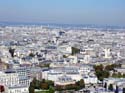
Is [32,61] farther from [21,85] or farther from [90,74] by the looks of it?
[21,85]

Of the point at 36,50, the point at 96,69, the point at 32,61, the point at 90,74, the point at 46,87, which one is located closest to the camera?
the point at 46,87

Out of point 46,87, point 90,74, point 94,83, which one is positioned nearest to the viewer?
point 46,87

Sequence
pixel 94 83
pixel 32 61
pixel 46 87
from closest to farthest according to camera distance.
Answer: pixel 46 87
pixel 94 83
pixel 32 61

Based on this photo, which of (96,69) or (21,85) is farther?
(96,69)

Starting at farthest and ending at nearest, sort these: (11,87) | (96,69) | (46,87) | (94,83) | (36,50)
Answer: (36,50), (96,69), (94,83), (46,87), (11,87)

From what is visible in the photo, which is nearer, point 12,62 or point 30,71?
point 30,71

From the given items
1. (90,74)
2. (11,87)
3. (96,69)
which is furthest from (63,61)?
(11,87)

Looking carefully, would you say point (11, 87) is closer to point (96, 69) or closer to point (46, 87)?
point (46, 87)

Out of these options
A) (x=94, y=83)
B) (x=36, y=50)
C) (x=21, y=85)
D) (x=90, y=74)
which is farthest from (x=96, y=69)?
(x=36, y=50)

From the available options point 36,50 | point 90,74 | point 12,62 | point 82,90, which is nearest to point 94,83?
point 90,74
